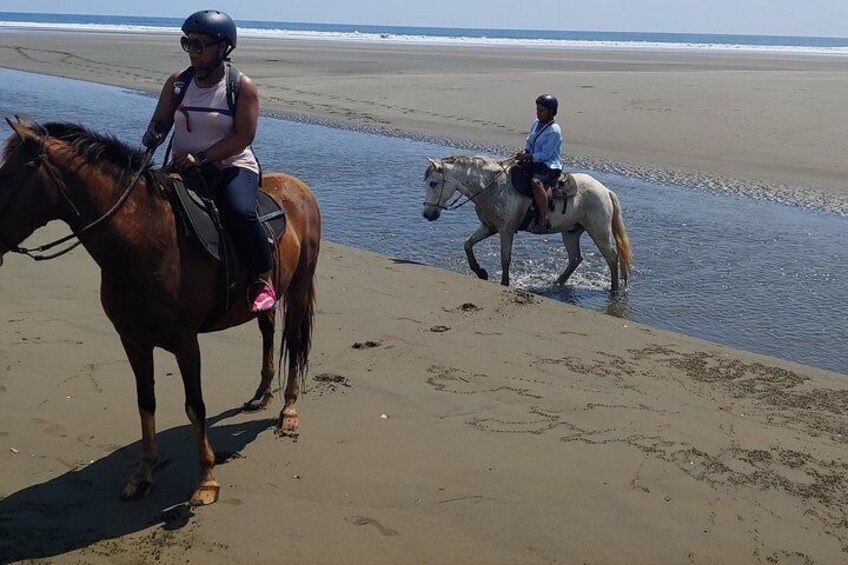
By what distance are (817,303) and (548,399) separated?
5172mm

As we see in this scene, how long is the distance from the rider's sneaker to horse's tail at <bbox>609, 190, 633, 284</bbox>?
21.9 feet

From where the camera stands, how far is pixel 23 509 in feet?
15.4

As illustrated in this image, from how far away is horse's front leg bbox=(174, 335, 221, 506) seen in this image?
4816mm

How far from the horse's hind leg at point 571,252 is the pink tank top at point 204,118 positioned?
6745 millimetres

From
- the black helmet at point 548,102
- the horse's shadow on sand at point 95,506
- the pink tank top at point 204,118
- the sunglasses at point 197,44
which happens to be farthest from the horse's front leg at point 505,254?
the sunglasses at point 197,44

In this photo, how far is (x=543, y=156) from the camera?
10828 millimetres

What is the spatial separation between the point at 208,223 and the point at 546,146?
668cm

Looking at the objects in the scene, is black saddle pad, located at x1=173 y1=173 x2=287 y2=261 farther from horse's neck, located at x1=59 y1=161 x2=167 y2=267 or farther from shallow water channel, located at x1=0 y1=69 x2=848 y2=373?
shallow water channel, located at x1=0 y1=69 x2=848 y2=373

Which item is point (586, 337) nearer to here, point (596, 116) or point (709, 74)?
point (596, 116)

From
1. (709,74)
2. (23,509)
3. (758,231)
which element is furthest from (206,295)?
(709,74)

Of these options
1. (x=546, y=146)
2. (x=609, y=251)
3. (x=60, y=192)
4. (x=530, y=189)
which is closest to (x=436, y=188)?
(x=530, y=189)

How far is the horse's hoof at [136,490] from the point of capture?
16.1ft

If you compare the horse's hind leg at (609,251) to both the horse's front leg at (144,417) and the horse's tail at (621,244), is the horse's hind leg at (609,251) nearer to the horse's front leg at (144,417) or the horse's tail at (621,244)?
the horse's tail at (621,244)

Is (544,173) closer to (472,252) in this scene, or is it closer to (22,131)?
(472,252)
